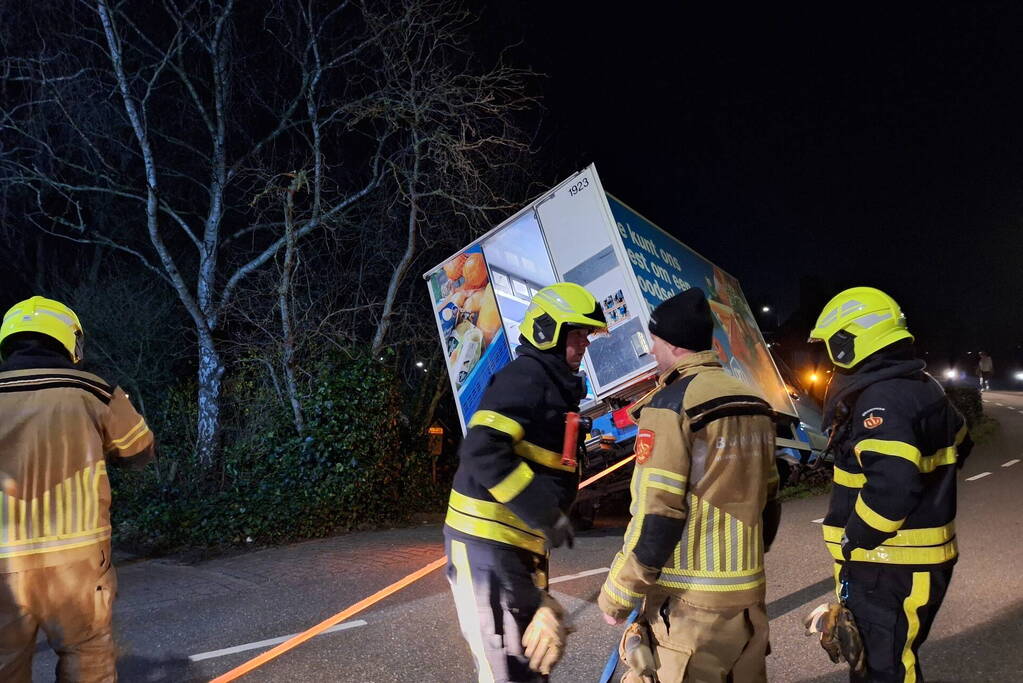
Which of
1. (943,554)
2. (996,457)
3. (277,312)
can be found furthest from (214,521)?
(996,457)

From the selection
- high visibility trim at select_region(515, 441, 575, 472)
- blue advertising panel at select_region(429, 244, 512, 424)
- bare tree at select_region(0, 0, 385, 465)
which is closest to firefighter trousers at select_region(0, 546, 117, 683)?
high visibility trim at select_region(515, 441, 575, 472)

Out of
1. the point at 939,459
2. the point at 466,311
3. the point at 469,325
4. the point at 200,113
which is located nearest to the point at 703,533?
the point at 939,459

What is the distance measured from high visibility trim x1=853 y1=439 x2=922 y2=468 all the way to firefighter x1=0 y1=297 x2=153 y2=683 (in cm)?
320

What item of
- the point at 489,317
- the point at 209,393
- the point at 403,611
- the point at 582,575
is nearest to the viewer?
the point at 403,611

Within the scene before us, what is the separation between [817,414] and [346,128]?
8187mm

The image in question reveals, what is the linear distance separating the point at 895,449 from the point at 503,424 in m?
1.49

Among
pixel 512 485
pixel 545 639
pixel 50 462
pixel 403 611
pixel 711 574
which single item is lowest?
pixel 403 611

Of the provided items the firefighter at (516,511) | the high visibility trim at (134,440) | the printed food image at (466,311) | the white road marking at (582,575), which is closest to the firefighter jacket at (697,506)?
the firefighter at (516,511)

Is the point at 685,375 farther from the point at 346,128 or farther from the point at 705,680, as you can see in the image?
the point at 346,128

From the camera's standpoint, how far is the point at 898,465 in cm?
264

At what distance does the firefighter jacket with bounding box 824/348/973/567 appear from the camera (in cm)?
265

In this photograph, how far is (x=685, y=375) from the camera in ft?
8.41

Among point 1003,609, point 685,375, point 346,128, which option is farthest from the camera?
point 346,128

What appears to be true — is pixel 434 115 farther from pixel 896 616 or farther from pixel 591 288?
pixel 896 616
